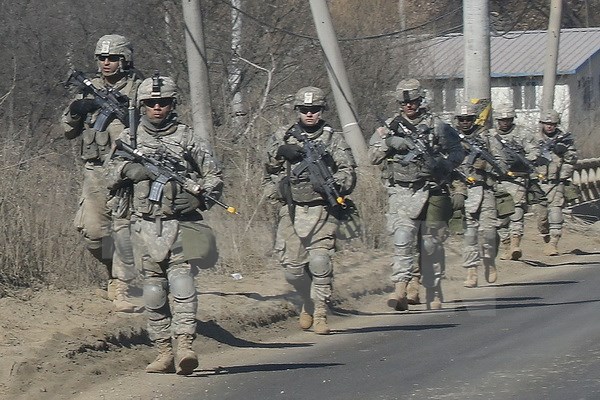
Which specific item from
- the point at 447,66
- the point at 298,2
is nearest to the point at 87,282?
the point at 298,2

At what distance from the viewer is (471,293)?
46.0 ft

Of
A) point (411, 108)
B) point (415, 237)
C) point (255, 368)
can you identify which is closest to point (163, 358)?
point (255, 368)

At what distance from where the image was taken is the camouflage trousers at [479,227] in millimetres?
14500

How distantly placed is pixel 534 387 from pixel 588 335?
2316mm

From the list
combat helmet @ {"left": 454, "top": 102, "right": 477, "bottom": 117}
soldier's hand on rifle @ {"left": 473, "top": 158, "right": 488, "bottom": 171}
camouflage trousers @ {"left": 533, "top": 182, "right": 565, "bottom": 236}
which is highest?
combat helmet @ {"left": 454, "top": 102, "right": 477, "bottom": 117}

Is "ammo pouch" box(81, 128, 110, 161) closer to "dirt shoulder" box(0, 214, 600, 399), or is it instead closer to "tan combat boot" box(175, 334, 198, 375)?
"dirt shoulder" box(0, 214, 600, 399)

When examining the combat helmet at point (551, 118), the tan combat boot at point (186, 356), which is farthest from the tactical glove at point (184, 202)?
the combat helmet at point (551, 118)

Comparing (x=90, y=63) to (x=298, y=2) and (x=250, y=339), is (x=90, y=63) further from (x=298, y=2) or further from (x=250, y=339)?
(x=250, y=339)

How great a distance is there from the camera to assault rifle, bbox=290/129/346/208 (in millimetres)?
10711

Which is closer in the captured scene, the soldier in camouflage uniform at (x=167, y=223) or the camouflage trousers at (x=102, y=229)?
the soldier in camouflage uniform at (x=167, y=223)

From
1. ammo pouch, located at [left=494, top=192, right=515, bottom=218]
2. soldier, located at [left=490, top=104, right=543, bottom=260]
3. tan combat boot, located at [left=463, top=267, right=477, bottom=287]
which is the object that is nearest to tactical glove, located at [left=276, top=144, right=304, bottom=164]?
tan combat boot, located at [left=463, top=267, right=477, bottom=287]

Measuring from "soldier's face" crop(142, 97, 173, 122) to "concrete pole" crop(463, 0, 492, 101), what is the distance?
32.8 feet

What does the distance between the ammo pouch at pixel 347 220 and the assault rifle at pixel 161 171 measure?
A: 2026 millimetres

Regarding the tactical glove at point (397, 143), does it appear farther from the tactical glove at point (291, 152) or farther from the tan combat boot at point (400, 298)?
the tactical glove at point (291, 152)
